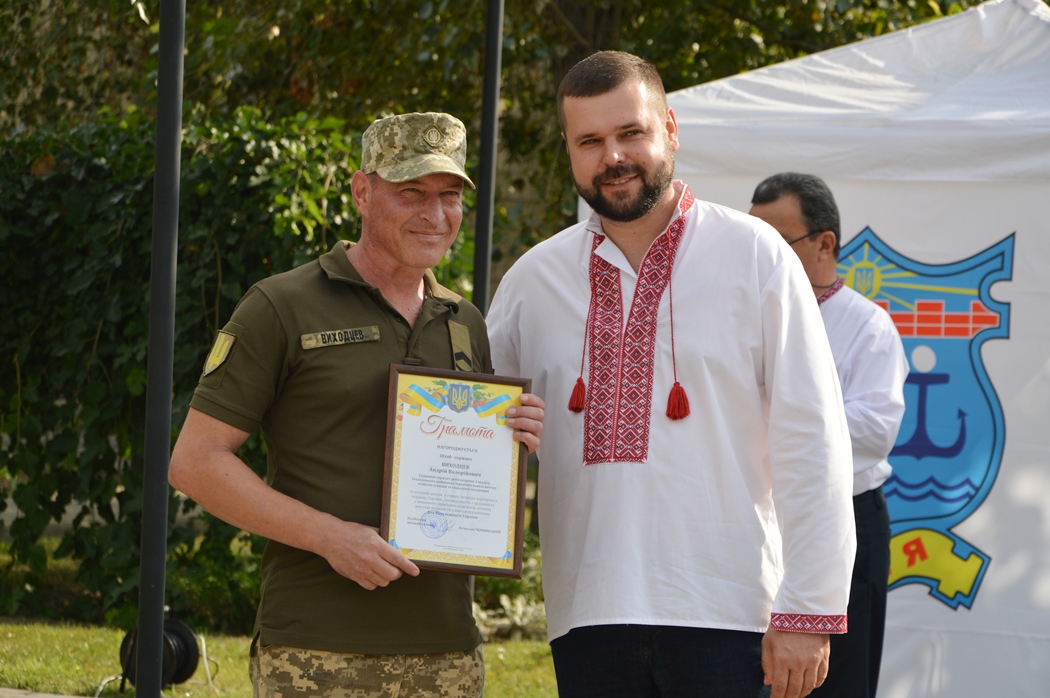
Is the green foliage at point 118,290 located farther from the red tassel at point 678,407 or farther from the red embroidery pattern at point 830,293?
the red tassel at point 678,407

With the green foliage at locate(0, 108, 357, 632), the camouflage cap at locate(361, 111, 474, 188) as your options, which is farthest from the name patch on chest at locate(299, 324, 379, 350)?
the green foliage at locate(0, 108, 357, 632)

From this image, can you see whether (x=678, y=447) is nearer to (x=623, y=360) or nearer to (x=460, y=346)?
(x=623, y=360)

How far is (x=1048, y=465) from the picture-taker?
4.22 m

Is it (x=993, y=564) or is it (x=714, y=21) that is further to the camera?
(x=714, y=21)

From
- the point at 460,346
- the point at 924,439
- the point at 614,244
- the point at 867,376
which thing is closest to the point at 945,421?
the point at 924,439

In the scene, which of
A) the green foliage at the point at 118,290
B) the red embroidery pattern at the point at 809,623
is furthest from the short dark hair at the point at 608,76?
the green foliage at the point at 118,290

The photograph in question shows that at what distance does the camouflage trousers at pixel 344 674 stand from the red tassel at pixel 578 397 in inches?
22.5

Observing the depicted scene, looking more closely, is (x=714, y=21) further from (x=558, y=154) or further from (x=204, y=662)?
(x=204, y=662)

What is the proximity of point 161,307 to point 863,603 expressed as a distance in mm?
2218

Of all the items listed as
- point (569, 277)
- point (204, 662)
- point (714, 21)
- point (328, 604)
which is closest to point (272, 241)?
point (204, 662)

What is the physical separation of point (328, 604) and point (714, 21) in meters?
7.42

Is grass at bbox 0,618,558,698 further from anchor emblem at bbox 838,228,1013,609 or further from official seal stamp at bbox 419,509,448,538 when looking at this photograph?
official seal stamp at bbox 419,509,448,538

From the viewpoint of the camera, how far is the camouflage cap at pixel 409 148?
2287mm

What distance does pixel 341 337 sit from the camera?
2201 mm
